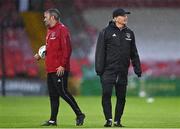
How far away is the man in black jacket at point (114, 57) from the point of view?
51.5 feet

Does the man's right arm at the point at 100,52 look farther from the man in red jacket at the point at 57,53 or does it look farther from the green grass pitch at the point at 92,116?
the green grass pitch at the point at 92,116

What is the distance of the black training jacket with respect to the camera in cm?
1568

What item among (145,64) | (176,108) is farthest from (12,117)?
(145,64)

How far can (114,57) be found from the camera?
1578 centimetres

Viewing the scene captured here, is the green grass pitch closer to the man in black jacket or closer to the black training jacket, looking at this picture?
the man in black jacket

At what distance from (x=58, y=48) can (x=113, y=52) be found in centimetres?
117

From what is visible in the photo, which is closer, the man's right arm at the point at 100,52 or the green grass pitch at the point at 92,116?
the man's right arm at the point at 100,52

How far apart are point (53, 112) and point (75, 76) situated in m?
18.3

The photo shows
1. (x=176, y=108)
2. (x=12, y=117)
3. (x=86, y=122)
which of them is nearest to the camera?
(x=86, y=122)

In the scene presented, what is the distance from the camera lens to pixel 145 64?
36875 millimetres

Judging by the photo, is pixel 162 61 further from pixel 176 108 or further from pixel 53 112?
pixel 53 112

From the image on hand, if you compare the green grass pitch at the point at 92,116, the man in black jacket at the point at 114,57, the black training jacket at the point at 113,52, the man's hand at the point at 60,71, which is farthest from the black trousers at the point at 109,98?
the man's hand at the point at 60,71

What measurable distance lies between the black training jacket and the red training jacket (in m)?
0.77

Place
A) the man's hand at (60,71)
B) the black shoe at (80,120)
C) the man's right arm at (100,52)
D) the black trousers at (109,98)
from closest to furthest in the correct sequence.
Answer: the man's right arm at (100,52) < the black trousers at (109,98) < the man's hand at (60,71) < the black shoe at (80,120)
